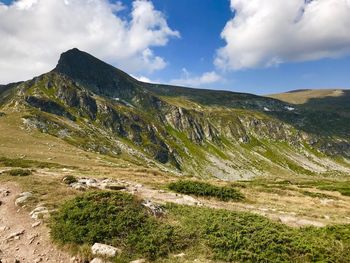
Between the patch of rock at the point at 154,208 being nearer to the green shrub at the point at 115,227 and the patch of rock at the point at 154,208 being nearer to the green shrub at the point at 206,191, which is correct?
the green shrub at the point at 115,227

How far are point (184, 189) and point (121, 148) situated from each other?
136979 millimetres

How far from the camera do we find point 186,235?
20.1 m

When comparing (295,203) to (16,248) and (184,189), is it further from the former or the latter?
(16,248)

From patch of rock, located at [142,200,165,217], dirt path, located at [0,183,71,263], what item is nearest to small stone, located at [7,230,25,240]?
dirt path, located at [0,183,71,263]

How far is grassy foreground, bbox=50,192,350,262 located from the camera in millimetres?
18406

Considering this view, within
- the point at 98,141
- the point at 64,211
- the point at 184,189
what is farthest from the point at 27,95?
the point at 64,211

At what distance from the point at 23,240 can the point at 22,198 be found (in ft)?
22.0

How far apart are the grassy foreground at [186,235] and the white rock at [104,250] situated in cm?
45

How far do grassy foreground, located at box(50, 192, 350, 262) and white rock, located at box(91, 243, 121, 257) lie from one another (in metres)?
0.45

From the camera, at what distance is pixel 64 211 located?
22.2 metres

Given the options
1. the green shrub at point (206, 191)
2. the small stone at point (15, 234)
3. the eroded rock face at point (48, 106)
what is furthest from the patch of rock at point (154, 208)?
the eroded rock face at point (48, 106)

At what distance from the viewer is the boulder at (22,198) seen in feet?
84.2

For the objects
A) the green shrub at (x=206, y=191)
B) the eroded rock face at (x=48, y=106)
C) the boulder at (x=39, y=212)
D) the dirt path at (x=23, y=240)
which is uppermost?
the eroded rock face at (x=48, y=106)

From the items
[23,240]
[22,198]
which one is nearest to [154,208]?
[23,240]
